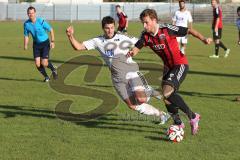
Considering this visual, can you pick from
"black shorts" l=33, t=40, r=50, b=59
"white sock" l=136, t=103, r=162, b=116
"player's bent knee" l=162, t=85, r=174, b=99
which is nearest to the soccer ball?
"player's bent knee" l=162, t=85, r=174, b=99

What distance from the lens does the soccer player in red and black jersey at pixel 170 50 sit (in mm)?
8422

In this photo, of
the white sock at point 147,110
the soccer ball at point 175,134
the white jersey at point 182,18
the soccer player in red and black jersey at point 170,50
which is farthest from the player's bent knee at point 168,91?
the white jersey at point 182,18

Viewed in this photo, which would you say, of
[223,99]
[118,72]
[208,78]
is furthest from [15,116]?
[208,78]

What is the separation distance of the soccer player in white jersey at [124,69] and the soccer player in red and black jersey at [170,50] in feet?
2.38

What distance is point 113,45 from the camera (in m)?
9.41

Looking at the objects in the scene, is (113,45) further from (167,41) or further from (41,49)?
(41,49)

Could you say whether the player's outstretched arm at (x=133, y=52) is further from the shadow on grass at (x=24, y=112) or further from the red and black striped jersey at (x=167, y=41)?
the shadow on grass at (x=24, y=112)

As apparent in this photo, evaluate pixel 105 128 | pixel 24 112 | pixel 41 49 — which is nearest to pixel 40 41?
pixel 41 49

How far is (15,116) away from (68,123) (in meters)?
1.30

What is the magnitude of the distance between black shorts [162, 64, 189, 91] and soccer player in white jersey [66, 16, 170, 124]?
977 mm

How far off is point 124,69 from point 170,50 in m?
1.29

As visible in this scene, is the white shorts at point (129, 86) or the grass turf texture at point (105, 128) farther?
the white shorts at point (129, 86)

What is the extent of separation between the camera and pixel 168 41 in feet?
27.9

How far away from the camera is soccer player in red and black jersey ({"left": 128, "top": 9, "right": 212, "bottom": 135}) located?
842cm
